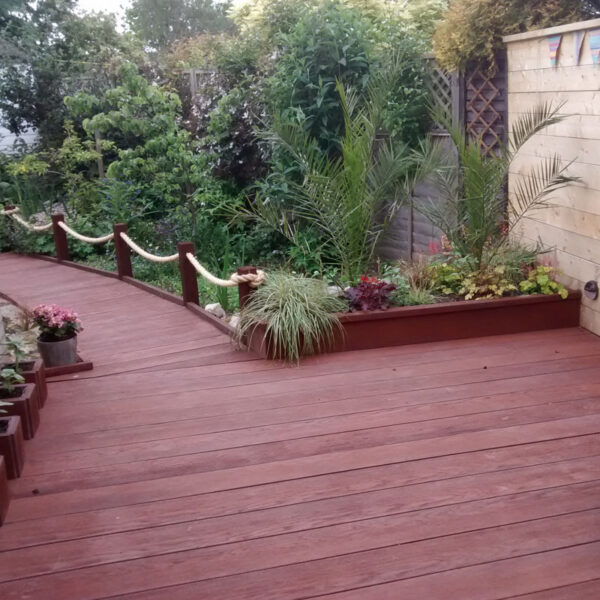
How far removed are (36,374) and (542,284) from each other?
318cm

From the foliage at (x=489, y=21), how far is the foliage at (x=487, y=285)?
1.61 metres

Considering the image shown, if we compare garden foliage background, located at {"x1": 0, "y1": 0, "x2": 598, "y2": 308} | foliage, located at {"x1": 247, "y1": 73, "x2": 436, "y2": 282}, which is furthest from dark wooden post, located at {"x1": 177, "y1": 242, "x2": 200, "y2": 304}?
foliage, located at {"x1": 247, "y1": 73, "x2": 436, "y2": 282}

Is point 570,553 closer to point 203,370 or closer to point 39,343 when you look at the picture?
point 203,370

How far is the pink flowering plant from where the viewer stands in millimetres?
4836

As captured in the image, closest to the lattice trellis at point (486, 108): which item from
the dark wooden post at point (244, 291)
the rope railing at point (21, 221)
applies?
the dark wooden post at point (244, 291)

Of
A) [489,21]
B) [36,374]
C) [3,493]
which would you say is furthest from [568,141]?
[3,493]

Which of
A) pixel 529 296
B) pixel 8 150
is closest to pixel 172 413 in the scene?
pixel 529 296

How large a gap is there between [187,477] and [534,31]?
367 cm

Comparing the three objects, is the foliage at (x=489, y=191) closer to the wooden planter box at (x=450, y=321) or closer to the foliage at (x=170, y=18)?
the wooden planter box at (x=450, y=321)

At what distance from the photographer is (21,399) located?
151 inches

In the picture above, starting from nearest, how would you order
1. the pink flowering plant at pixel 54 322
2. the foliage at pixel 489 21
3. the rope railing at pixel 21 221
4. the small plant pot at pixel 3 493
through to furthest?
1. the small plant pot at pixel 3 493
2. the pink flowering plant at pixel 54 322
3. the foliage at pixel 489 21
4. the rope railing at pixel 21 221

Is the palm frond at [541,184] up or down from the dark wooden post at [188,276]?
up

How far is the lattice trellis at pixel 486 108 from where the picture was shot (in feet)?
19.8

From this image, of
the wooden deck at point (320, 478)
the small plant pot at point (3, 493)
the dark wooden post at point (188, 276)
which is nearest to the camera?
the wooden deck at point (320, 478)
